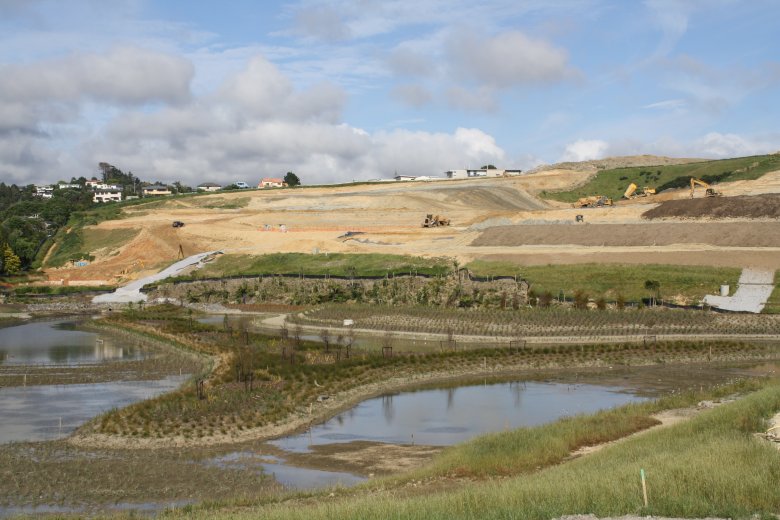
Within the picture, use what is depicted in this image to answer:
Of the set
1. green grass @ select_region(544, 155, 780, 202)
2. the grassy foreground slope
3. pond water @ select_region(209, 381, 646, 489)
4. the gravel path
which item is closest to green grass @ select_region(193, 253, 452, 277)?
the gravel path

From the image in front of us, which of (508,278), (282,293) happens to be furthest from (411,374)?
(282,293)

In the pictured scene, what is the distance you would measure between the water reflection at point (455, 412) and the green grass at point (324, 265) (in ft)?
132

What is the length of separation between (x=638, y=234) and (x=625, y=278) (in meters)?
20.7

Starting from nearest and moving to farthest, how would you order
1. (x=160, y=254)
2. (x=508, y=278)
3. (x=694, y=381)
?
1. (x=694, y=381)
2. (x=508, y=278)
3. (x=160, y=254)

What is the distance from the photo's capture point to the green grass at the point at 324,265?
84.9 metres

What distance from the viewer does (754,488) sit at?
15.9m

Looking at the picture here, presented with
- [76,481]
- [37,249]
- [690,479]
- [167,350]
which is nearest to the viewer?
[690,479]

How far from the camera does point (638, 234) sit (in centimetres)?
8788

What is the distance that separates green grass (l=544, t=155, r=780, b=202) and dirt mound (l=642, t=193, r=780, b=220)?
3836 centimetres

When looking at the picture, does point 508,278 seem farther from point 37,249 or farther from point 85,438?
point 37,249

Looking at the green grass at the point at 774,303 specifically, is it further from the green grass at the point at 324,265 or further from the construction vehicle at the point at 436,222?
the construction vehicle at the point at 436,222

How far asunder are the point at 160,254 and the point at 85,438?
84.5 m

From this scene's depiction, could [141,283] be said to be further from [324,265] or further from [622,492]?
[622,492]

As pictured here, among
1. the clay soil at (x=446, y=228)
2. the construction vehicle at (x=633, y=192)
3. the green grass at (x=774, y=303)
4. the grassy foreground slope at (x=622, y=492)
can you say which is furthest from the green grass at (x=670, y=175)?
the grassy foreground slope at (x=622, y=492)
